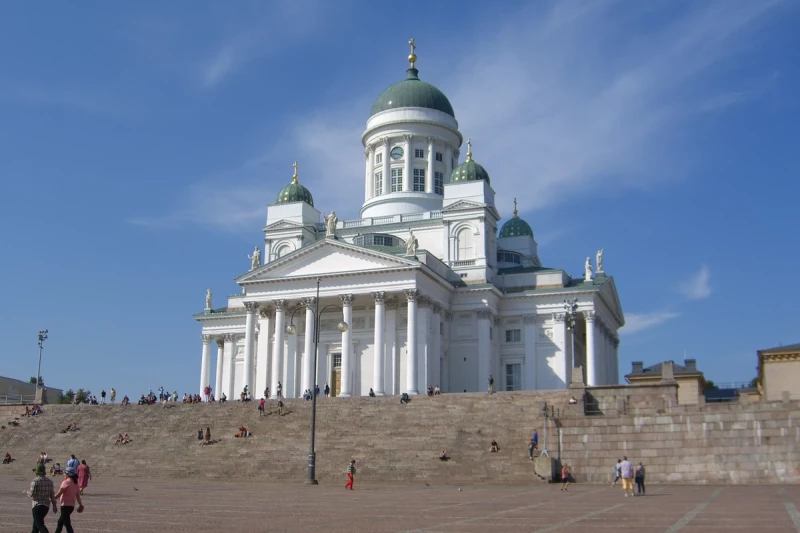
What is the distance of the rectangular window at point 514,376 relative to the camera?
62250 millimetres

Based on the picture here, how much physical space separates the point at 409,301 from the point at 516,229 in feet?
70.0

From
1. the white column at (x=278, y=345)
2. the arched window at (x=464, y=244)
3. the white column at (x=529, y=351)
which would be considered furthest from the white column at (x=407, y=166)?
the white column at (x=278, y=345)

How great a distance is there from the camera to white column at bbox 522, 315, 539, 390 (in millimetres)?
61594

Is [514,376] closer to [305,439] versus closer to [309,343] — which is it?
[309,343]

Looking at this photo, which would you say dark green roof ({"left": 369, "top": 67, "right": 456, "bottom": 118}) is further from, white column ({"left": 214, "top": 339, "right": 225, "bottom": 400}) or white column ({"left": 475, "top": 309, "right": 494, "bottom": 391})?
white column ({"left": 214, "top": 339, "right": 225, "bottom": 400})

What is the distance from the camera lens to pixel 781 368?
60.4 metres

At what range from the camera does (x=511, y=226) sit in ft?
245

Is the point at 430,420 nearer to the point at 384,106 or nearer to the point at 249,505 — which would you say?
the point at 249,505

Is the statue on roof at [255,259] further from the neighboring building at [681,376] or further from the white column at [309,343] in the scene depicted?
the neighboring building at [681,376]

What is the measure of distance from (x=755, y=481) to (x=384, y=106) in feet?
152

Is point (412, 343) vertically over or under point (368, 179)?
under

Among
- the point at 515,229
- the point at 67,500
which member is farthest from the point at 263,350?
the point at 67,500

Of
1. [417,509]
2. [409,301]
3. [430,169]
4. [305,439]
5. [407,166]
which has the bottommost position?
[417,509]

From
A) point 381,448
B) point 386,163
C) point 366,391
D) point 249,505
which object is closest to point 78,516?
point 249,505
